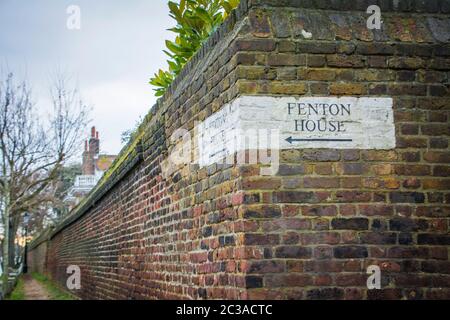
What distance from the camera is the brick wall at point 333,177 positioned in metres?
3.91

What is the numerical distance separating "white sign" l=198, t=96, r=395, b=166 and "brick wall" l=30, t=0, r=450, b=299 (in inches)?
2.5

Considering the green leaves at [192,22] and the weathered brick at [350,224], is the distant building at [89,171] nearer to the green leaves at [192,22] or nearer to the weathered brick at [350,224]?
the green leaves at [192,22]

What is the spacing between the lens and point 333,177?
403cm

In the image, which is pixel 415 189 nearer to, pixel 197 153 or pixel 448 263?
pixel 448 263

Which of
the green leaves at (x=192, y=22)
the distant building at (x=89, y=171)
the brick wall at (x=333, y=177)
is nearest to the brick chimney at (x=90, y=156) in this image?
the distant building at (x=89, y=171)

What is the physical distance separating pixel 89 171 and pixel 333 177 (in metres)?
45.9

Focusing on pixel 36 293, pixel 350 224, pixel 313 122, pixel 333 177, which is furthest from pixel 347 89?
pixel 36 293

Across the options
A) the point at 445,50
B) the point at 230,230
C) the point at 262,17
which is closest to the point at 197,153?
the point at 230,230

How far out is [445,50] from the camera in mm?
4348

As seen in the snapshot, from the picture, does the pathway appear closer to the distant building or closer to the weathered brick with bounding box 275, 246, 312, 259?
the weathered brick with bounding box 275, 246, 312, 259

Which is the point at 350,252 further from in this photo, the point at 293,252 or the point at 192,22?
the point at 192,22

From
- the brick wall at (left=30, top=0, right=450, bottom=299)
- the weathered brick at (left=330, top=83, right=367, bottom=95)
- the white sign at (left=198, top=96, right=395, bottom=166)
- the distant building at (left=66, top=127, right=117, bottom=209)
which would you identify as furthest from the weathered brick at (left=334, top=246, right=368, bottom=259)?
the distant building at (left=66, top=127, right=117, bottom=209)

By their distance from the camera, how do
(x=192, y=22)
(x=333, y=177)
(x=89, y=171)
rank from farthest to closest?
→ (x=89, y=171) < (x=192, y=22) < (x=333, y=177)
